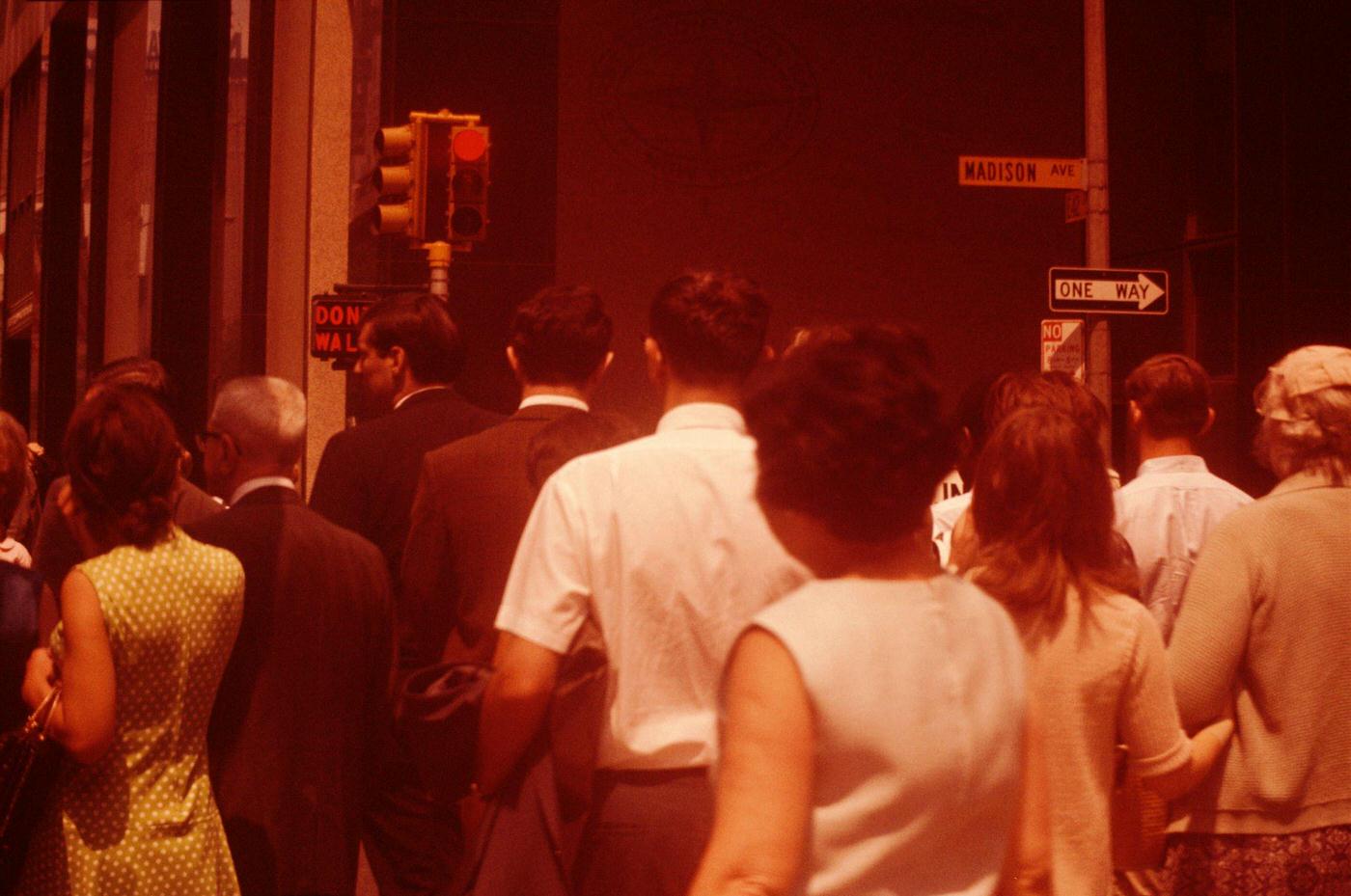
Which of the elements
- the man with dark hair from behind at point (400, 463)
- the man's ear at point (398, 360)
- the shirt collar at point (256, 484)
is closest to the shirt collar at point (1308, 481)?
the man with dark hair from behind at point (400, 463)

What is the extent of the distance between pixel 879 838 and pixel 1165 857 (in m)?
2.08

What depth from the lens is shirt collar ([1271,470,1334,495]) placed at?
15.1ft

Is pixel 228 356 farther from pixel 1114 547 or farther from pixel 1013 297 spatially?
pixel 1114 547

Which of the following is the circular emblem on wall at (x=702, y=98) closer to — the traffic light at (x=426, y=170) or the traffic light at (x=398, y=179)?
the traffic light at (x=398, y=179)

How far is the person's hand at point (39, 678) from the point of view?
4375mm

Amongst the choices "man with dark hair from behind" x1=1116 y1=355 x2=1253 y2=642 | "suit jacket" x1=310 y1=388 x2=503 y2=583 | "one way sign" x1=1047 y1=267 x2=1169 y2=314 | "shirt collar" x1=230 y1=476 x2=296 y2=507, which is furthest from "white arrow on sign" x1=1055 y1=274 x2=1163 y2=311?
"shirt collar" x1=230 y1=476 x2=296 y2=507

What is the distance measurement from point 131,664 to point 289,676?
48 centimetres

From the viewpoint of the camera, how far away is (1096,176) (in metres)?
14.1

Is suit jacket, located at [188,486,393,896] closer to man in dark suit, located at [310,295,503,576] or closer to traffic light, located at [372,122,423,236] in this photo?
man in dark suit, located at [310,295,503,576]

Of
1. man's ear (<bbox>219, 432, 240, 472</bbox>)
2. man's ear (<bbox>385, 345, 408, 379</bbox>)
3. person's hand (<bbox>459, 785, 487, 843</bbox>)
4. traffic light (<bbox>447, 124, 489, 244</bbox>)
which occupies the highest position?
traffic light (<bbox>447, 124, 489, 244</bbox>)

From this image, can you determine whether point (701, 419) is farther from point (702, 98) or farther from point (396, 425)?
point (702, 98)

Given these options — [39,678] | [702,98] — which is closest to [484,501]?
[39,678]

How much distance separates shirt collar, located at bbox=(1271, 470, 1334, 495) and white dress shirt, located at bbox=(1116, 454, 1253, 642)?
1.47 m

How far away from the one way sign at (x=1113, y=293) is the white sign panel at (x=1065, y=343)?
2.66 ft
